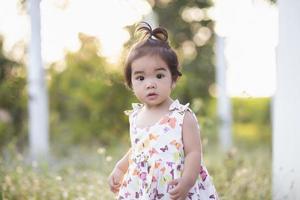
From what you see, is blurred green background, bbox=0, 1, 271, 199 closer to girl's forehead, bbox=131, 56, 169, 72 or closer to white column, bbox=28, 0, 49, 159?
white column, bbox=28, 0, 49, 159

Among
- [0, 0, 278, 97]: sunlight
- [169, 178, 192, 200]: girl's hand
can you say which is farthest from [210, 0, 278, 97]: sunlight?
[169, 178, 192, 200]: girl's hand

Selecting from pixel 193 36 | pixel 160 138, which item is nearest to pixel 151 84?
pixel 160 138

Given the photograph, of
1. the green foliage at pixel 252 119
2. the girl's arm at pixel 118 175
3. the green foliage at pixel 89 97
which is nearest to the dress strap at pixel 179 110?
the girl's arm at pixel 118 175

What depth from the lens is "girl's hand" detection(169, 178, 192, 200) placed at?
2.71 metres

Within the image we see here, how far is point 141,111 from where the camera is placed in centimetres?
310

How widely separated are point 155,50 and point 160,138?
0.44 m

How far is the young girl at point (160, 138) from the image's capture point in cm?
281

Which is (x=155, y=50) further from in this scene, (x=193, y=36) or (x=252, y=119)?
(x=252, y=119)

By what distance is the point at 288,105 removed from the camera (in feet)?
14.2

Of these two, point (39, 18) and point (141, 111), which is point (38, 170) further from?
point (141, 111)

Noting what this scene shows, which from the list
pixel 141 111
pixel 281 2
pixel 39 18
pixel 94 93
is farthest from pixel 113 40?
pixel 141 111

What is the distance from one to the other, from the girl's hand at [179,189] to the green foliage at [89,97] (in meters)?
7.27

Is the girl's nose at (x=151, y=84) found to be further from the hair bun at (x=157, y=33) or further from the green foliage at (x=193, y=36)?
the green foliage at (x=193, y=36)

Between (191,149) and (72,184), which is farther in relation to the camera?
(72,184)
